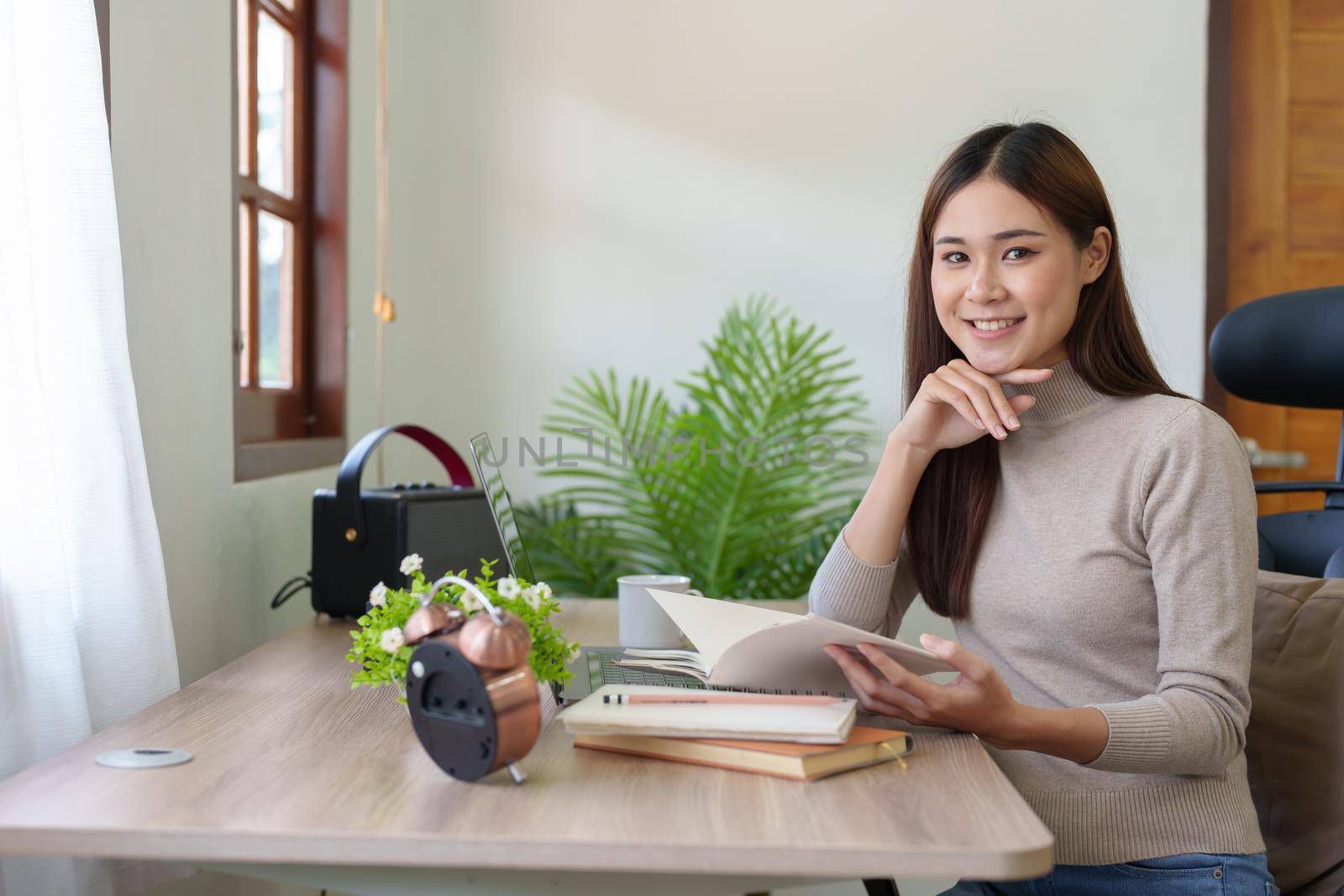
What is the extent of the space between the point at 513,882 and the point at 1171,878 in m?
0.68

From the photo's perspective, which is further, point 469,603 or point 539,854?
point 469,603

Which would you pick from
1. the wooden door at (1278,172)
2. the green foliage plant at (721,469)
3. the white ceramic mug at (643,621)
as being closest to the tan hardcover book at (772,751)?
the white ceramic mug at (643,621)

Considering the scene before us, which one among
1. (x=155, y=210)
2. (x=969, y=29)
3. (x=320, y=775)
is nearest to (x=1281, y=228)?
(x=969, y=29)

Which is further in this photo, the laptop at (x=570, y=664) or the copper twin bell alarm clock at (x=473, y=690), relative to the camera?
the laptop at (x=570, y=664)

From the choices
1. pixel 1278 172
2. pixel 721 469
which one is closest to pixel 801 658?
pixel 721 469

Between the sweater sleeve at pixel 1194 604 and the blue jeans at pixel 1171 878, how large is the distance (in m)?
0.09

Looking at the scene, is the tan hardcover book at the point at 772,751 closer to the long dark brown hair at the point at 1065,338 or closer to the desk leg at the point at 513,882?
the desk leg at the point at 513,882

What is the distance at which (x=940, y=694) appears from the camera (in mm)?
1025

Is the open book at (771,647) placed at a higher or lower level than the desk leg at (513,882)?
higher

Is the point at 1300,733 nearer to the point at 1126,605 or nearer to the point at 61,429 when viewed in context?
the point at 1126,605

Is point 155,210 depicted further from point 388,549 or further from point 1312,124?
point 1312,124

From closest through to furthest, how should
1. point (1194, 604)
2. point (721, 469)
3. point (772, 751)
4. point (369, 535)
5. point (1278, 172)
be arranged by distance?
point (772, 751) → point (1194, 604) → point (369, 535) → point (721, 469) → point (1278, 172)

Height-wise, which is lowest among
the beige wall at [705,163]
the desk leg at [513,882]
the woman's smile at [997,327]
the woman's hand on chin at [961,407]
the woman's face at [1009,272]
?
the desk leg at [513,882]

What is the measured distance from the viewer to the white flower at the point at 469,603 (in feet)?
3.17
